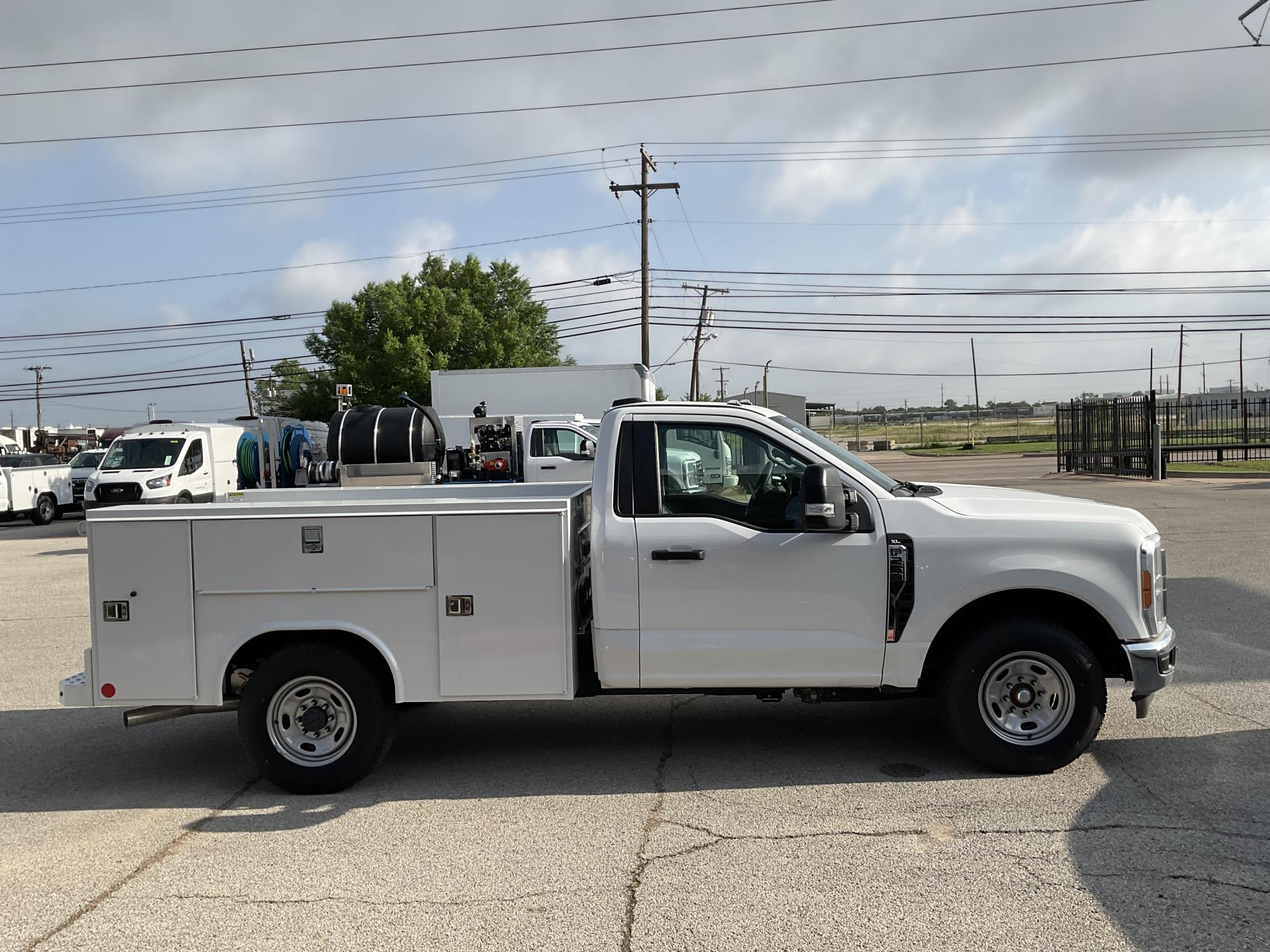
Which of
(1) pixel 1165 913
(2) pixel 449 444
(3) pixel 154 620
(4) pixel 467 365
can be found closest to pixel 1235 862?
(1) pixel 1165 913

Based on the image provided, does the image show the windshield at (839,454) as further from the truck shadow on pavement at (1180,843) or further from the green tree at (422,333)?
the green tree at (422,333)

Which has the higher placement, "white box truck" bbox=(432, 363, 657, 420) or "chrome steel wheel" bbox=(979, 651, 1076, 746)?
"white box truck" bbox=(432, 363, 657, 420)

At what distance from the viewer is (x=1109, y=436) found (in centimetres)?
2955

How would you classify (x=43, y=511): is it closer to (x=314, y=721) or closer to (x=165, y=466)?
(x=165, y=466)

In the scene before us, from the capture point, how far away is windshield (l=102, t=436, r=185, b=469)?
23.3m

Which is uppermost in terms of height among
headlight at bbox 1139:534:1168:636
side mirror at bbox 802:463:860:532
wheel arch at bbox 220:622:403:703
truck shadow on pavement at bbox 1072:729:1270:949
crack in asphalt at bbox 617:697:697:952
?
side mirror at bbox 802:463:860:532

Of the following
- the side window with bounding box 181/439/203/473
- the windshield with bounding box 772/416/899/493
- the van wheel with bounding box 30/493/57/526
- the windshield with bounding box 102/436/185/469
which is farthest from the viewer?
the van wheel with bounding box 30/493/57/526

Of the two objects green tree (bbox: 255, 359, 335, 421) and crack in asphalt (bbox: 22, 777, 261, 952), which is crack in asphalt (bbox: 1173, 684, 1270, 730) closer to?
crack in asphalt (bbox: 22, 777, 261, 952)

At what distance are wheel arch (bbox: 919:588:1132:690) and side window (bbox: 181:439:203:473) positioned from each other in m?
21.2

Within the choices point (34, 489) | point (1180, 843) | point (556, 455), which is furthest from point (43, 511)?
point (1180, 843)

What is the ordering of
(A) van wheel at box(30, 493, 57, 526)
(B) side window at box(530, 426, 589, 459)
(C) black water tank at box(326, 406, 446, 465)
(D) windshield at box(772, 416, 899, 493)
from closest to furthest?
1. (D) windshield at box(772, 416, 899, 493)
2. (C) black water tank at box(326, 406, 446, 465)
3. (B) side window at box(530, 426, 589, 459)
4. (A) van wheel at box(30, 493, 57, 526)

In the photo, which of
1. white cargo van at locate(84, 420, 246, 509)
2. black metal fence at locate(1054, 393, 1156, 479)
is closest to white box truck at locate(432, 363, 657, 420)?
white cargo van at locate(84, 420, 246, 509)

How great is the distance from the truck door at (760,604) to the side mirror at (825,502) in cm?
8

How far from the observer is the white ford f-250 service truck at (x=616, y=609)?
5609mm
